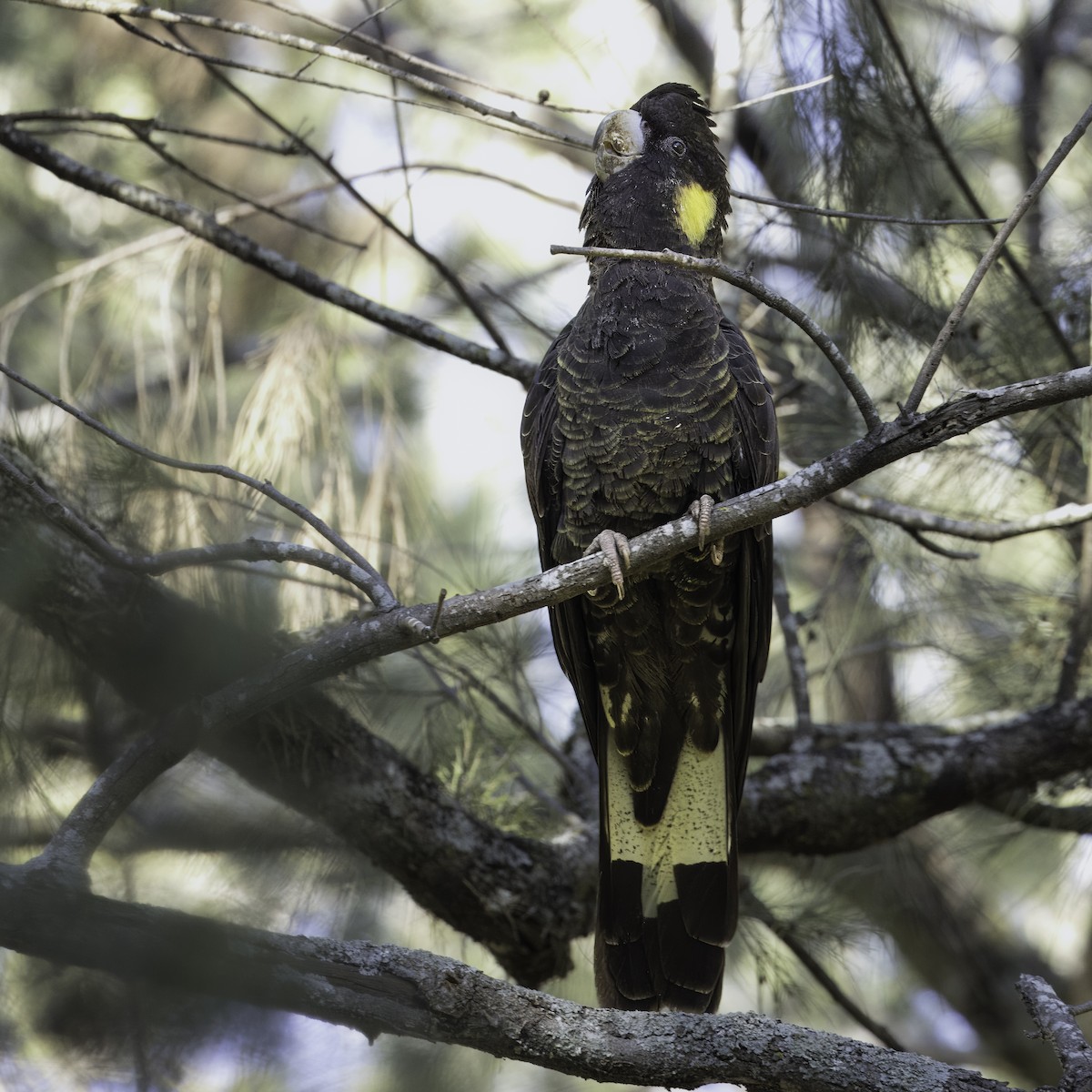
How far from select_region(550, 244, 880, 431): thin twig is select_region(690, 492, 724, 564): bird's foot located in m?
0.45

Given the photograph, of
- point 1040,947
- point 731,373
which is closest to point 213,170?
point 731,373

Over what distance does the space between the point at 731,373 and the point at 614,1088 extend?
11.7ft

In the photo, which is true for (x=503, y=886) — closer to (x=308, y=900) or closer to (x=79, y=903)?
(x=308, y=900)

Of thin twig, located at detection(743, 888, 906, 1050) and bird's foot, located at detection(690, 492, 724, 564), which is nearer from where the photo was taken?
bird's foot, located at detection(690, 492, 724, 564)

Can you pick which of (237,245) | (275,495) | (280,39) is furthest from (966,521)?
(237,245)

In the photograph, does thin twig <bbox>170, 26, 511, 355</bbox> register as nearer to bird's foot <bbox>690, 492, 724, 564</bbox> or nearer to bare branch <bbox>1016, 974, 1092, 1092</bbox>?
bird's foot <bbox>690, 492, 724, 564</bbox>

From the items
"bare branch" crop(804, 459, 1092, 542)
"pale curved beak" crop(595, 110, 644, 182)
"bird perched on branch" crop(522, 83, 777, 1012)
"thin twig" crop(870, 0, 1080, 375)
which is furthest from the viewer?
"pale curved beak" crop(595, 110, 644, 182)

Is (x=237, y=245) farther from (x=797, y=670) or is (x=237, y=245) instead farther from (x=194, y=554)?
(x=797, y=670)

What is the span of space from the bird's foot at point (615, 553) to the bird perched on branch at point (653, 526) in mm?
19

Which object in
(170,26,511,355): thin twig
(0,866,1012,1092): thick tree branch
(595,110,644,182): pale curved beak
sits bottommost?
(0,866,1012,1092): thick tree branch

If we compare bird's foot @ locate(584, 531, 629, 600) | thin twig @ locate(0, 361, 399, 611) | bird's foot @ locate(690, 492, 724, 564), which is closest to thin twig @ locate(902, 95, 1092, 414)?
bird's foot @ locate(690, 492, 724, 564)

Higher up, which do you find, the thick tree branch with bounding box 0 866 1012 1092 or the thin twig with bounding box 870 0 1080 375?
the thin twig with bounding box 870 0 1080 375

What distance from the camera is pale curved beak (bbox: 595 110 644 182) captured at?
12.2ft

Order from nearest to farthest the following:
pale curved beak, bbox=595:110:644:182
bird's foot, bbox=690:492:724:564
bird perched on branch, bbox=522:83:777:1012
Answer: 1. bird's foot, bbox=690:492:724:564
2. bird perched on branch, bbox=522:83:777:1012
3. pale curved beak, bbox=595:110:644:182
